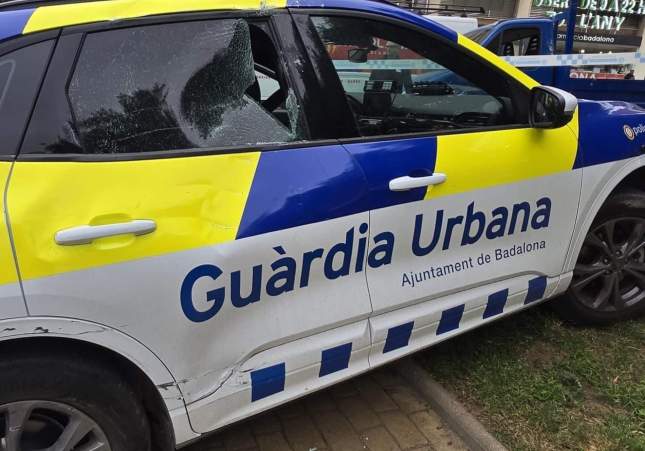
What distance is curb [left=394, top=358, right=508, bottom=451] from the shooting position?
226 centimetres

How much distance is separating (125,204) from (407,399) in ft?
5.54

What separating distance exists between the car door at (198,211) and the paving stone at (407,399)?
0.66 m

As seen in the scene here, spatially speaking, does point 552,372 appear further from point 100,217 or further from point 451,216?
point 100,217

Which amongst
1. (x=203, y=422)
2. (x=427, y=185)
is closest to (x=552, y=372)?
(x=427, y=185)

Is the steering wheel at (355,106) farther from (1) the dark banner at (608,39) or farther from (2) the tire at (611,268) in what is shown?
(1) the dark banner at (608,39)

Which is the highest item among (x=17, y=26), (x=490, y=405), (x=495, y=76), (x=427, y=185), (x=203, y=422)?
(x=17, y=26)

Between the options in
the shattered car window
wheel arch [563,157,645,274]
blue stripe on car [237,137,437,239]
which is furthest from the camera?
wheel arch [563,157,645,274]

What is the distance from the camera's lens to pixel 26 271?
146 cm

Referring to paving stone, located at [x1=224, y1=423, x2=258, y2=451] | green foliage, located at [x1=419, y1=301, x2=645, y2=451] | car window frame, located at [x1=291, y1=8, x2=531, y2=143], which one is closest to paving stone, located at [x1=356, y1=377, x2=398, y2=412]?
green foliage, located at [x1=419, y1=301, x2=645, y2=451]

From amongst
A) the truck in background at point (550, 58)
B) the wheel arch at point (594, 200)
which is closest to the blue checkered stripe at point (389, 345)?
the wheel arch at point (594, 200)

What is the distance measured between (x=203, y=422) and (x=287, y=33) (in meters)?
1.37

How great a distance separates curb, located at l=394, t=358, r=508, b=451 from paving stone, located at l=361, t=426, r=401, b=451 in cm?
28

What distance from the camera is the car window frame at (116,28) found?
1575 mm

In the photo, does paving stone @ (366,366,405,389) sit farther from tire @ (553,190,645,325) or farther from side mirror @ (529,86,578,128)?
side mirror @ (529,86,578,128)
